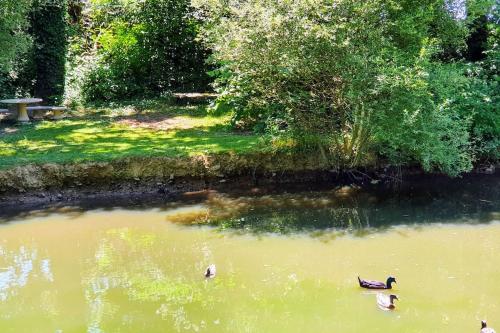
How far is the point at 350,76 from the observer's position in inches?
393

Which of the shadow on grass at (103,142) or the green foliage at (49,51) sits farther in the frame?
the green foliage at (49,51)

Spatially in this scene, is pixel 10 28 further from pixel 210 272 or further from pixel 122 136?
pixel 210 272

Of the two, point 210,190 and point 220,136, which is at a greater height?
point 220,136

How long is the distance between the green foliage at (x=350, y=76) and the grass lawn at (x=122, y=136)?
4.68 feet

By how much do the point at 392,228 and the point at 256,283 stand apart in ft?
9.90

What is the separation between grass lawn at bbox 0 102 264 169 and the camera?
1141 cm

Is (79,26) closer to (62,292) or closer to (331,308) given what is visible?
(62,292)

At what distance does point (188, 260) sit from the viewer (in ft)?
26.2

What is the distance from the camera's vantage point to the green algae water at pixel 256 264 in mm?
6238

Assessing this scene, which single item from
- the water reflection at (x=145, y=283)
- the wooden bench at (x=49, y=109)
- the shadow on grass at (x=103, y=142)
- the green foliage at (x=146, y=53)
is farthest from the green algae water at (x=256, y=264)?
the green foliage at (x=146, y=53)

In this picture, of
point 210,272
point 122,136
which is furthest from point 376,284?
point 122,136

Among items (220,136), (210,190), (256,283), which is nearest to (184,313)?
(256,283)

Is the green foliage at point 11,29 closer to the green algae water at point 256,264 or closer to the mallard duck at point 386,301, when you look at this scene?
the green algae water at point 256,264

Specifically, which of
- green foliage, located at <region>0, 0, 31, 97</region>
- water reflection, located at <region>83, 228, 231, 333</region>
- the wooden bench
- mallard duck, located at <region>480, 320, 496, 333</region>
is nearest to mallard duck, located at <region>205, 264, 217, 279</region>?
water reflection, located at <region>83, 228, 231, 333</region>
